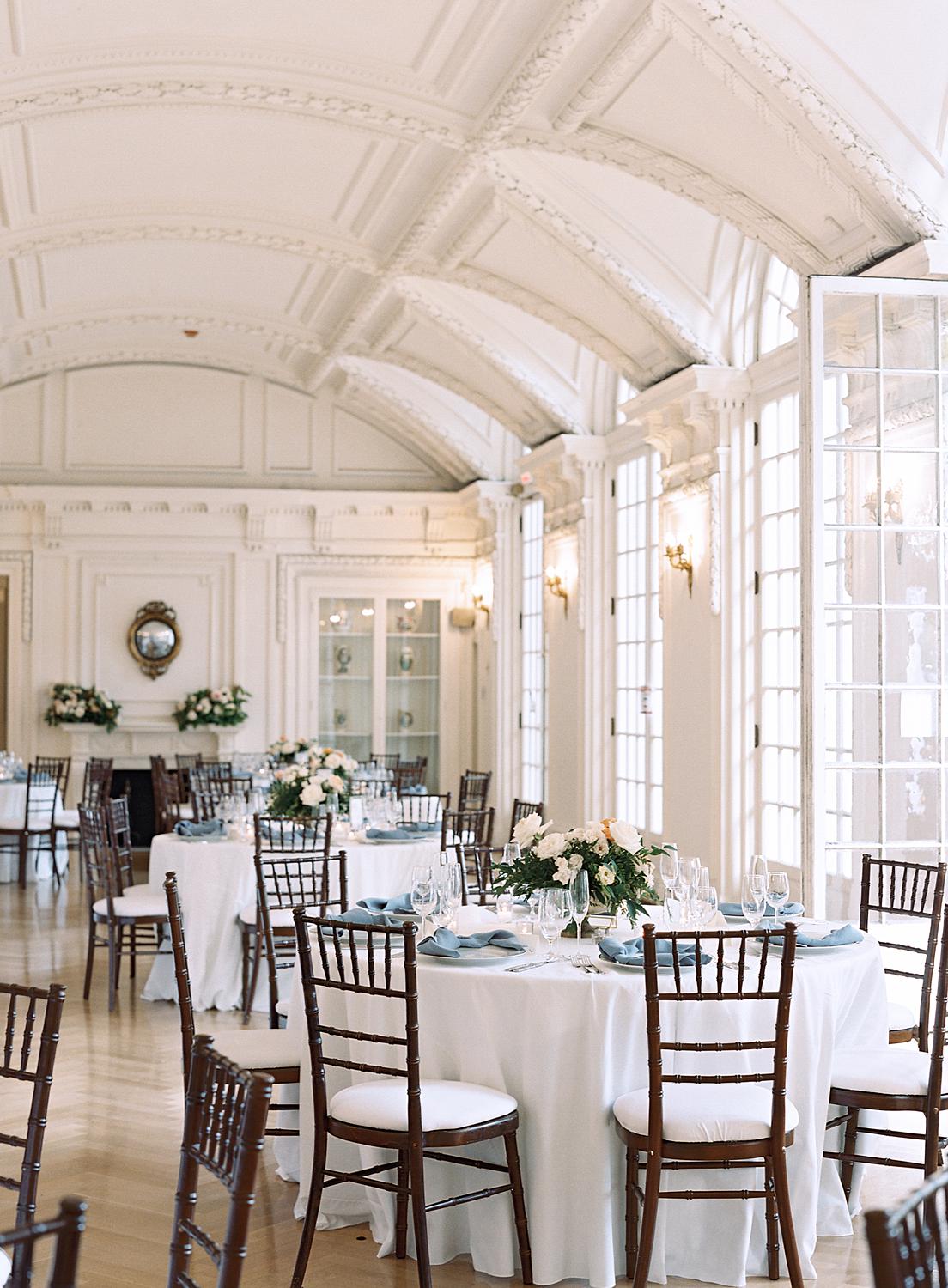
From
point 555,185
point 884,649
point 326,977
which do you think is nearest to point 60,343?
point 555,185

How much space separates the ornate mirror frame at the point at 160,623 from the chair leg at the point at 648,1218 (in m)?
11.6

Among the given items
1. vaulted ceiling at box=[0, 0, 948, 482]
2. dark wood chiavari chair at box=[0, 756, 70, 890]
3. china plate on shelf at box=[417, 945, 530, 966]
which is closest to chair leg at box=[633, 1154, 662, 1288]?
china plate on shelf at box=[417, 945, 530, 966]

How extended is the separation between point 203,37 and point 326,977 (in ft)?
15.5

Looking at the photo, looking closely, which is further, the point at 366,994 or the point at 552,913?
the point at 552,913

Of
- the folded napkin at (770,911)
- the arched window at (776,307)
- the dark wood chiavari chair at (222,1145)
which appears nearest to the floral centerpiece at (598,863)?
the folded napkin at (770,911)

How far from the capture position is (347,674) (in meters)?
15.0

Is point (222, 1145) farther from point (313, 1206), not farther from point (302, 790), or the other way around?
point (302, 790)

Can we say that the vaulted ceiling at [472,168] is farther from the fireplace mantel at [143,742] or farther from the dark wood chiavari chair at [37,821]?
the fireplace mantel at [143,742]

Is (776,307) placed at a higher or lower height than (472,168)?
→ lower

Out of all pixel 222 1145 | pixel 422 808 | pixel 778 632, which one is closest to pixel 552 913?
pixel 222 1145

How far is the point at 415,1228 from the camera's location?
3.74 m

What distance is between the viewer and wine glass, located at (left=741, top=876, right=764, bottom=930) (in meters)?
4.43

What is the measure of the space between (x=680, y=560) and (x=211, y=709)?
266 inches

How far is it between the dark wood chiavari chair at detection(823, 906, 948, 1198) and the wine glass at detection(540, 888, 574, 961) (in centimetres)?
92
